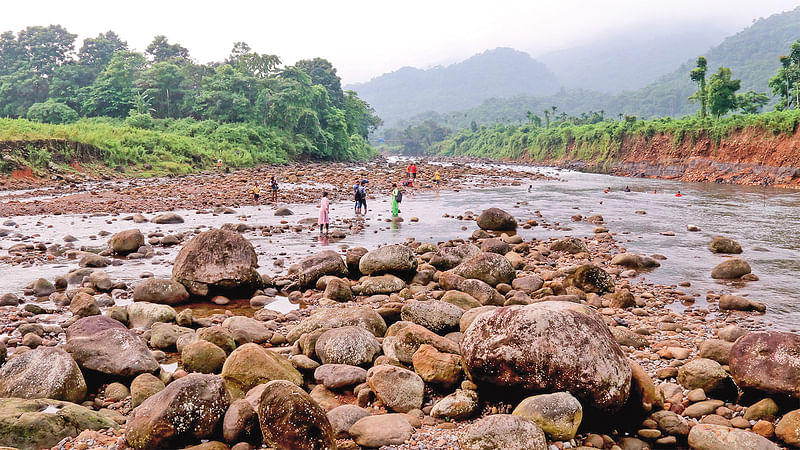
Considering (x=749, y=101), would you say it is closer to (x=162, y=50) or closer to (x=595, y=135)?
(x=595, y=135)

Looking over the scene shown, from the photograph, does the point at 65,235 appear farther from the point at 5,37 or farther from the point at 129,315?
the point at 5,37

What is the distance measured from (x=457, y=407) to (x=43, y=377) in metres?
5.07

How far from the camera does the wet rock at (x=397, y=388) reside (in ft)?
20.5

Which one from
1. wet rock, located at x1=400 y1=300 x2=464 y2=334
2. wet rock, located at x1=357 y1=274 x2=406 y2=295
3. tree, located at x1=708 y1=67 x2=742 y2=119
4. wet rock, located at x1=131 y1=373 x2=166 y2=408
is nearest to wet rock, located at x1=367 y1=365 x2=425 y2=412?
wet rock, located at x1=400 y1=300 x2=464 y2=334

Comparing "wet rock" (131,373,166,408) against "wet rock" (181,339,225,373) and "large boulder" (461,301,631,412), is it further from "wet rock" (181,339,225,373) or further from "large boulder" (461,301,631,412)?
"large boulder" (461,301,631,412)

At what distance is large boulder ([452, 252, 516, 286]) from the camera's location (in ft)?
39.7

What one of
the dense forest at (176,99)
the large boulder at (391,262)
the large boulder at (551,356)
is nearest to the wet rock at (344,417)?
the large boulder at (551,356)

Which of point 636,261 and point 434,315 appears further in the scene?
point 636,261

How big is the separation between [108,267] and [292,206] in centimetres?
1451

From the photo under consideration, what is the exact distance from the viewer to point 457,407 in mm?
6051

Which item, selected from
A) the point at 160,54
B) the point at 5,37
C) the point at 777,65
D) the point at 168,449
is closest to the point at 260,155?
the point at 160,54

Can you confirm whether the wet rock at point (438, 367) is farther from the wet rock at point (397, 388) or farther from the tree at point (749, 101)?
the tree at point (749, 101)

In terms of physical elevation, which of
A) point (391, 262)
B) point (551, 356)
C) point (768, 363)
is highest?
point (551, 356)

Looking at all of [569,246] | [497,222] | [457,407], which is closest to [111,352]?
[457,407]
